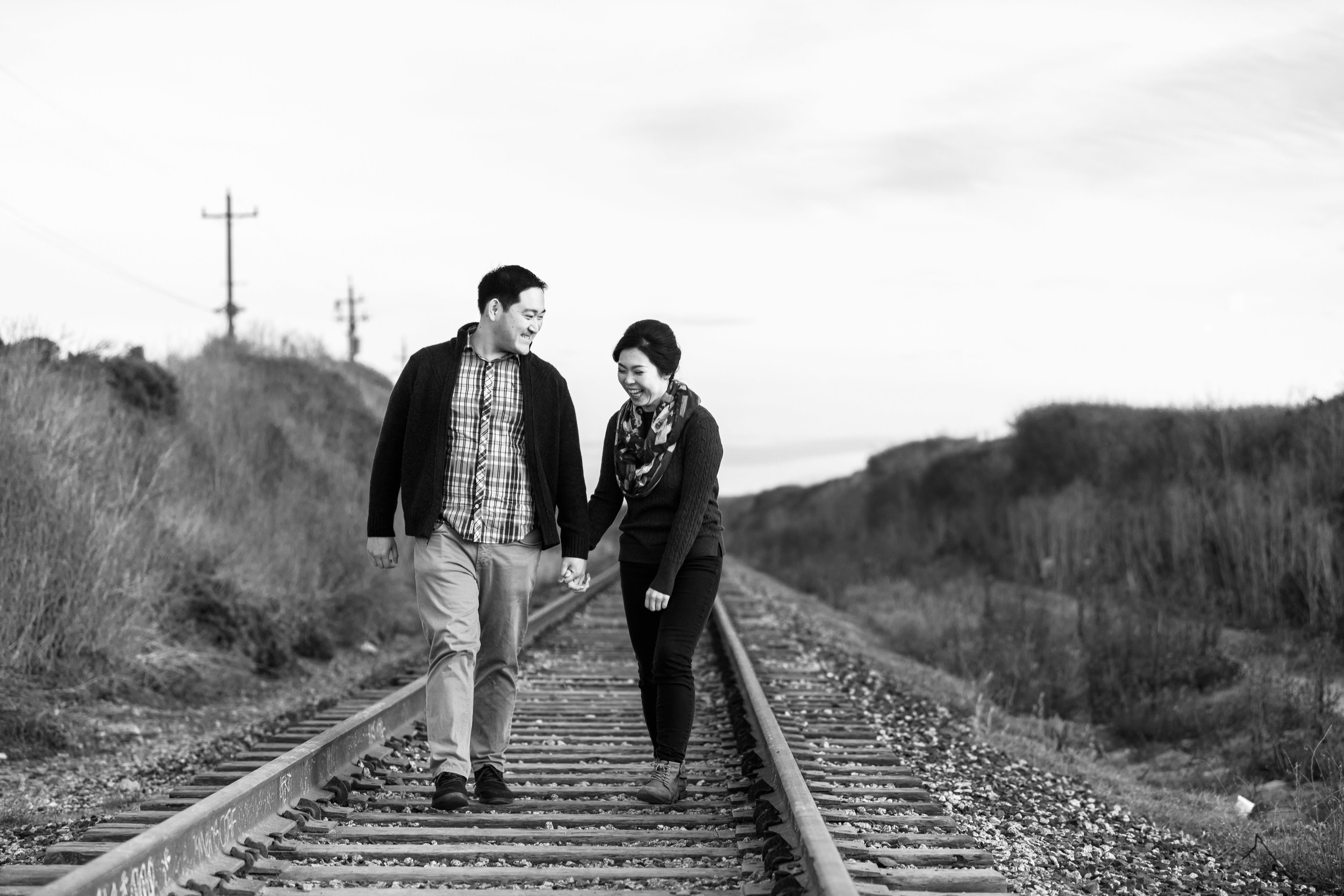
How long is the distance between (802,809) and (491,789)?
56.8 inches

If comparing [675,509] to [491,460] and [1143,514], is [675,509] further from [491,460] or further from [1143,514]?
[1143,514]

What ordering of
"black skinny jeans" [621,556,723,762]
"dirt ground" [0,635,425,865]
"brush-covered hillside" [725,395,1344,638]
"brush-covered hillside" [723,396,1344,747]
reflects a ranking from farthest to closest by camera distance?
"brush-covered hillside" [725,395,1344,638] → "brush-covered hillside" [723,396,1344,747] → "dirt ground" [0,635,425,865] → "black skinny jeans" [621,556,723,762]

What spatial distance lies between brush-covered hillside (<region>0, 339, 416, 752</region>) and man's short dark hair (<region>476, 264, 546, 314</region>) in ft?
15.1

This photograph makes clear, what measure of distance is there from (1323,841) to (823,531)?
143 feet

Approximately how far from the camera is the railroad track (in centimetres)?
399

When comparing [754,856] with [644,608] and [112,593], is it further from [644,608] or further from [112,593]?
[112,593]

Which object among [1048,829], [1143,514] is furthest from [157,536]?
[1143,514]

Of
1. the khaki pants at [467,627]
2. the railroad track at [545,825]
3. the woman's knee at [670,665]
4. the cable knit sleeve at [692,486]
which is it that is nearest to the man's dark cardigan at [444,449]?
the khaki pants at [467,627]

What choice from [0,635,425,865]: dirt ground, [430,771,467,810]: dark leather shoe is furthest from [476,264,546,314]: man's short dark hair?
[0,635,425,865]: dirt ground

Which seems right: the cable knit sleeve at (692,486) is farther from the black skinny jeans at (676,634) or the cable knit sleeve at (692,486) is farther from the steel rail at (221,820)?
the steel rail at (221,820)

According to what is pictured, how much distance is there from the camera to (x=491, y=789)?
526cm

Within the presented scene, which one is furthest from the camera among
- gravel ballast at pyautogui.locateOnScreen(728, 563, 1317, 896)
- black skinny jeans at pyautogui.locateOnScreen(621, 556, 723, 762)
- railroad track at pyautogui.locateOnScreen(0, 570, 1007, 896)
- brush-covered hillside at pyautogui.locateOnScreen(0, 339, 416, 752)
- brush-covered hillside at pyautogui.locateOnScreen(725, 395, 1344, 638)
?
brush-covered hillside at pyautogui.locateOnScreen(725, 395, 1344, 638)

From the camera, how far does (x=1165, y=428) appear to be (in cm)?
2545

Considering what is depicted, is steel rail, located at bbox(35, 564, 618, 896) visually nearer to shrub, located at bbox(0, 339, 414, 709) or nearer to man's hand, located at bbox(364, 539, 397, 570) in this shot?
man's hand, located at bbox(364, 539, 397, 570)
